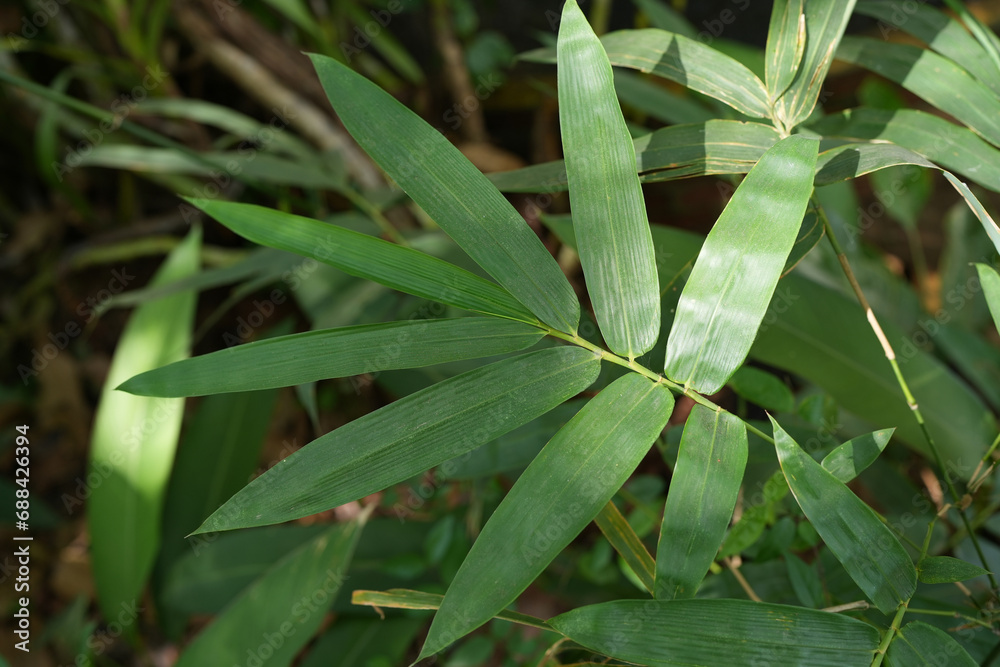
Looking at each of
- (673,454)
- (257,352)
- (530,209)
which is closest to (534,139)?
(530,209)

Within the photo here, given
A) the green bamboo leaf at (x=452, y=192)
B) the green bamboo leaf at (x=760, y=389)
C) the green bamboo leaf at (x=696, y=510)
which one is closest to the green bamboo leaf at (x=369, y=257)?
the green bamboo leaf at (x=452, y=192)

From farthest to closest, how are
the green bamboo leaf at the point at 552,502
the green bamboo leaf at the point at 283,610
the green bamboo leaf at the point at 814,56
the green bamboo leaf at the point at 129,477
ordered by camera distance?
the green bamboo leaf at the point at 129,477 → the green bamboo leaf at the point at 283,610 → the green bamboo leaf at the point at 814,56 → the green bamboo leaf at the point at 552,502

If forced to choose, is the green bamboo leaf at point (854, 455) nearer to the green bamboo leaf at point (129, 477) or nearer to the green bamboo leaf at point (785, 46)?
the green bamboo leaf at point (785, 46)

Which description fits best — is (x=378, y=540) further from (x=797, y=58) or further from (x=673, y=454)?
(x=797, y=58)

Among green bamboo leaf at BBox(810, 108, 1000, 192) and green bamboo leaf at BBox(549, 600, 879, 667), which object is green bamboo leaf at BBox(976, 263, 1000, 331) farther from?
green bamboo leaf at BBox(549, 600, 879, 667)

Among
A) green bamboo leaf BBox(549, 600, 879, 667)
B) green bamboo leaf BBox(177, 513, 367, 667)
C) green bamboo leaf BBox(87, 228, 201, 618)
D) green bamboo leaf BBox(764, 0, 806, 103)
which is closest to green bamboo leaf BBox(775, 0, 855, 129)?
green bamboo leaf BBox(764, 0, 806, 103)

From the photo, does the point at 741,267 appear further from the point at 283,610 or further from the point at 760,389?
the point at 283,610
